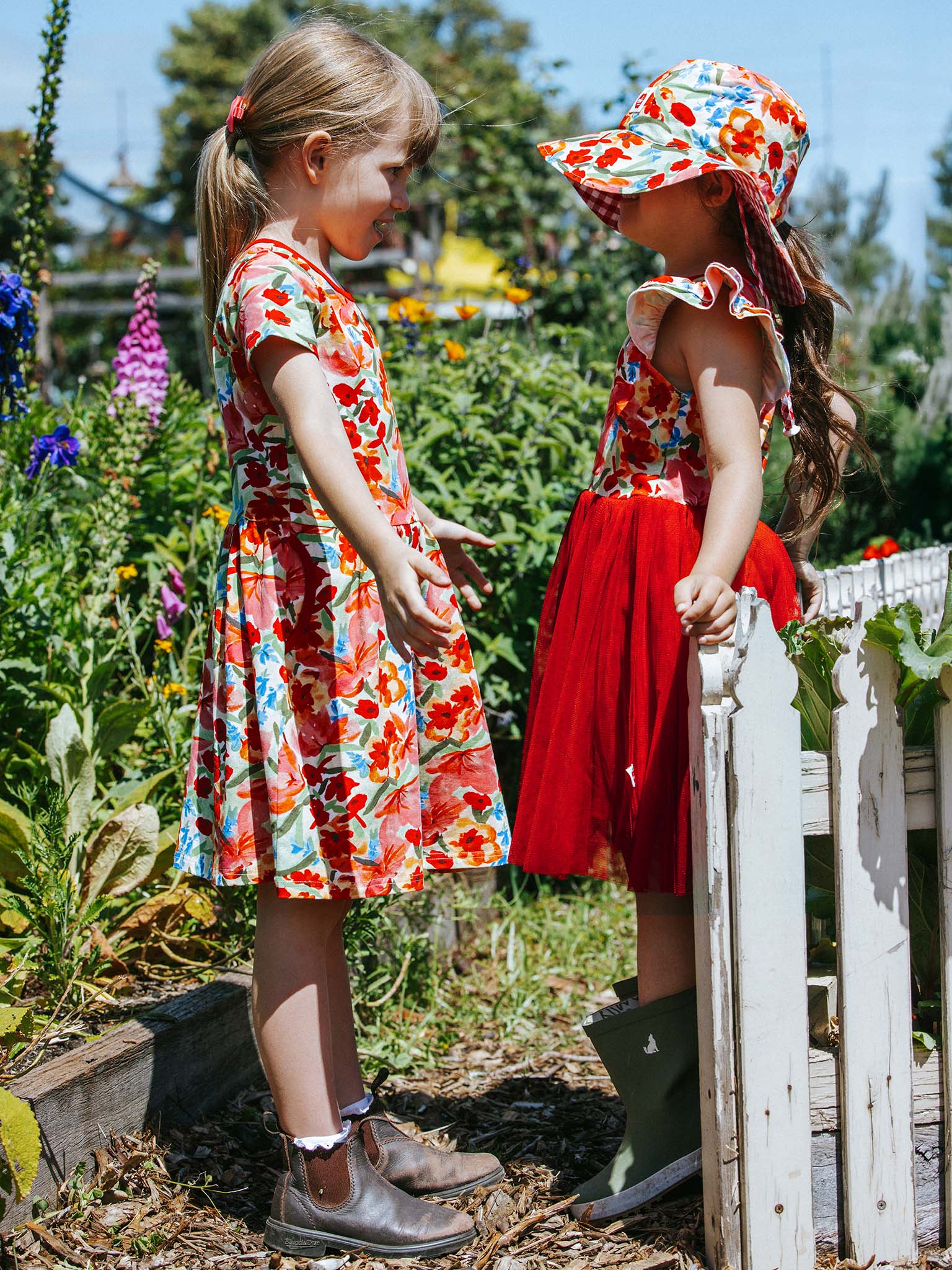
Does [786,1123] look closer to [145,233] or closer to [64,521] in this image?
[64,521]

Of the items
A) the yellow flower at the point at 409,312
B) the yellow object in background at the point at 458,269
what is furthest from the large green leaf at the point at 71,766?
the yellow object in background at the point at 458,269

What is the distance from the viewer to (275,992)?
65.6 inches

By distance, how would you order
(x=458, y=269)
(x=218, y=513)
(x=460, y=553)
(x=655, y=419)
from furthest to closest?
(x=458, y=269), (x=218, y=513), (x=460, y=553), (x=655, y=419)

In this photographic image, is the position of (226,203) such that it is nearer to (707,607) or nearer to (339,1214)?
(707,607)

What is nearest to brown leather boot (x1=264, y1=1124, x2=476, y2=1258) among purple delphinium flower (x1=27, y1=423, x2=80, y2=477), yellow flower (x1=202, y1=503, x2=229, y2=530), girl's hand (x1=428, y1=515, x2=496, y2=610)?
girl's hand (x1=428, y1=515, x2=496, y2=610)

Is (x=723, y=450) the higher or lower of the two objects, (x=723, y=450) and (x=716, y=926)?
the higher

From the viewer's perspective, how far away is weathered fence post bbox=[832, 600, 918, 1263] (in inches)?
60.6

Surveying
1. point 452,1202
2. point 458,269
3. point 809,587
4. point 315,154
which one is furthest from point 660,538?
point 458,269

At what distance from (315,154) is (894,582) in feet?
6.92

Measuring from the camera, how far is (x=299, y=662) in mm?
1643

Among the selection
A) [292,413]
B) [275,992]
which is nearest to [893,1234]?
[275,992]

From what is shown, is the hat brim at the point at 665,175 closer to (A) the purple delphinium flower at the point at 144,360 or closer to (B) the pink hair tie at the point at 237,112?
(B) the pink hair tie at the point at 237,112

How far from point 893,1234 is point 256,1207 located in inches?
38.5

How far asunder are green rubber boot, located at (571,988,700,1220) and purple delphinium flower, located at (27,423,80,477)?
1973mm
